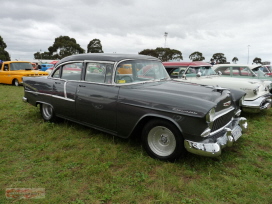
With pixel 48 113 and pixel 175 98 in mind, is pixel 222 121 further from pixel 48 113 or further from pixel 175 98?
pixel 48 113

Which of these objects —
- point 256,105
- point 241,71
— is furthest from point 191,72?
point 256,105

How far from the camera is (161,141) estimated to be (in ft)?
11.0

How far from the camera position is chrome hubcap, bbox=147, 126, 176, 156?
3.24m

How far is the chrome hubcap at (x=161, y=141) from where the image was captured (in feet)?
10.6

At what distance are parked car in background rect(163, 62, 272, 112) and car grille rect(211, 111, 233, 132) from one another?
2344 millimetres

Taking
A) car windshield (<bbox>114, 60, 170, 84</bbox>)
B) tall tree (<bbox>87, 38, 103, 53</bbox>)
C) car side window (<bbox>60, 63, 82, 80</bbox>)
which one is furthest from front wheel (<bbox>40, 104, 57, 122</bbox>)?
tall tree (<bbox>87, 38, 103, 53</bbox>)

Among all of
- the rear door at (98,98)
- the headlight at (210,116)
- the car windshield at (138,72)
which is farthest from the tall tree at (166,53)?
the headlight at (210,116)

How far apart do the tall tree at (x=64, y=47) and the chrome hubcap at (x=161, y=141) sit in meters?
50.4

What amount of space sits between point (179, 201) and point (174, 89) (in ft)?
5.82

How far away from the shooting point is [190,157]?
11.3 feet

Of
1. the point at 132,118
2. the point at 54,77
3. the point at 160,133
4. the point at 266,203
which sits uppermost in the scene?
the point at 54,77

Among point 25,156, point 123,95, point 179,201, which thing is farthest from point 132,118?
point 25,156

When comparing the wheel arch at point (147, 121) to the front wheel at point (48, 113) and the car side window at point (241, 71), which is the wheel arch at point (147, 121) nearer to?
the front wheel at point (48, 113)

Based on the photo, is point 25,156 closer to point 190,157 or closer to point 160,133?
point 160,133
